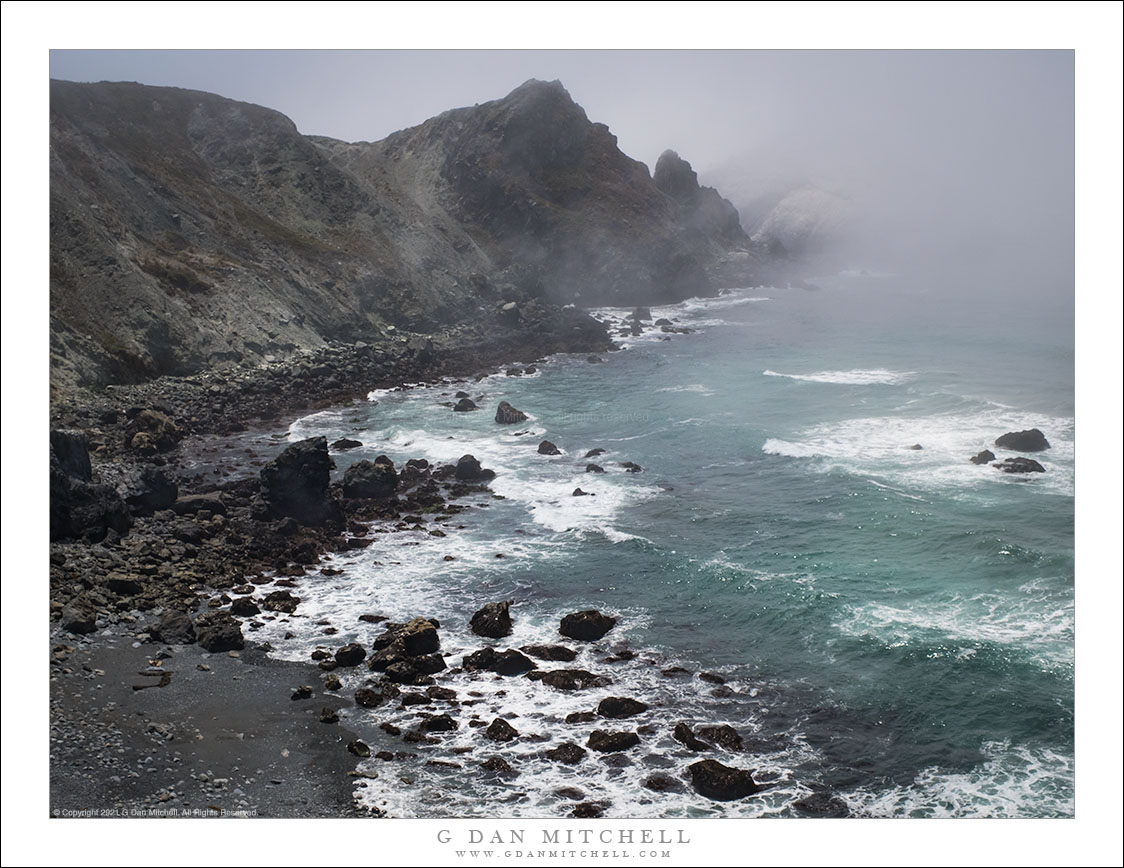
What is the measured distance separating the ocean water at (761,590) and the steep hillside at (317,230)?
11074mm

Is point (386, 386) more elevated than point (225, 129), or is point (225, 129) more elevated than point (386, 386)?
point (225, 129)

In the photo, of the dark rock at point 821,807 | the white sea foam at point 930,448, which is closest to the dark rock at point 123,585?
the dark rock at point 821,807

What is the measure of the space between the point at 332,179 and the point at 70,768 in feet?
239

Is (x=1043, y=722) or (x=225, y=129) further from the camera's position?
(x=225, y=129)

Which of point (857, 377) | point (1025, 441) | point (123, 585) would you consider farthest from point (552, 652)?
point (857, 377)

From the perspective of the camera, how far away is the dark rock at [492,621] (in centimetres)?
2488

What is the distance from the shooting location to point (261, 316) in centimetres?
5819

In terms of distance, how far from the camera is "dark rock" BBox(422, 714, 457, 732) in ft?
65.9

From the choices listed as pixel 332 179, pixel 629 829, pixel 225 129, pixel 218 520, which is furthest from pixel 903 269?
pixel 629 829

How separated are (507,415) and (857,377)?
75.6 feet

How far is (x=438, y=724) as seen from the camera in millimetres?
20141

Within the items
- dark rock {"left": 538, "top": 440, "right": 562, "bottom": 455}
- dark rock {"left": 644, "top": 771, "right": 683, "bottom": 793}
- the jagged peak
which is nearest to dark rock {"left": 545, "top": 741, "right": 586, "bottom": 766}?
dark rock {"left": 644, "top": 771, "right": 683, "bottom": 793}

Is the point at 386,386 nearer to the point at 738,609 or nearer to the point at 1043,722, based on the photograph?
the point at 738,609

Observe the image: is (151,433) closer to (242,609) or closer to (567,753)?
(242,609)
